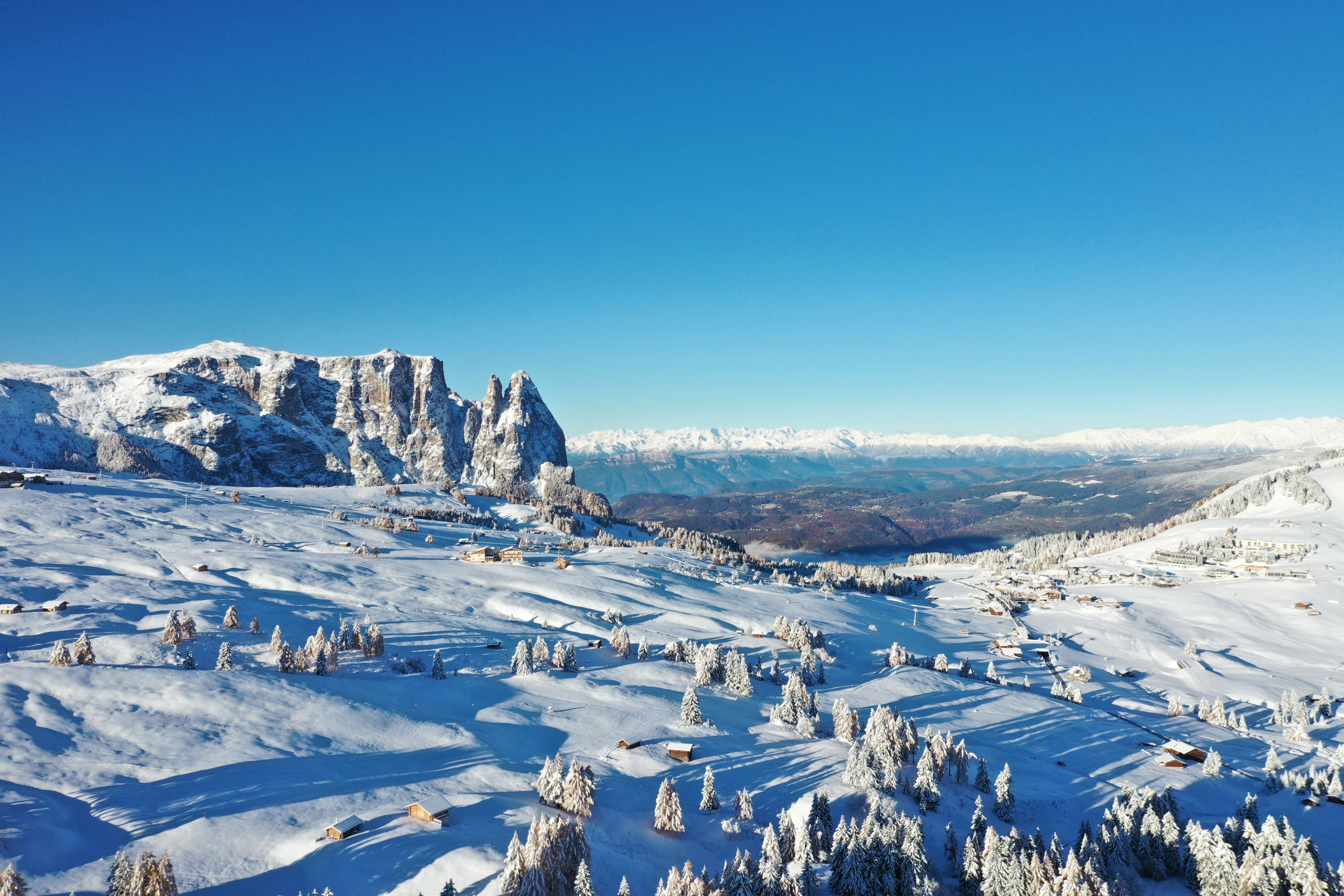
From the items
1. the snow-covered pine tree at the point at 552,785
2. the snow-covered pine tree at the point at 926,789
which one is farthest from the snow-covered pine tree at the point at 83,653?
the snow-covered pine tree at the point at 926,789

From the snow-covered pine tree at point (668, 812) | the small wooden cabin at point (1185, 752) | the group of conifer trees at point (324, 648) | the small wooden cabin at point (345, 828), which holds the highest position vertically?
the group of conifer trees at point (324, 648)

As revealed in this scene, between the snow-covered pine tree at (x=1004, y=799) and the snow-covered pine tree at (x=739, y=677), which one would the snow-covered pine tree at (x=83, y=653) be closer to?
the snow-covered pine tree at (x=739, y=677)

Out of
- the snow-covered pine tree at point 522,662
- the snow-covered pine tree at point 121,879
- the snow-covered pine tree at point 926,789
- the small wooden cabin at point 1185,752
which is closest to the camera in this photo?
the snow-covered pine tree at point 121,879

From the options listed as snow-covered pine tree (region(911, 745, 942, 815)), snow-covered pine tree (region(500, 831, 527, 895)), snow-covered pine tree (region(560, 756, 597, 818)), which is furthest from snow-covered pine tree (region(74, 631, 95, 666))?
snow-covered pine tree (region(911, 745, 942, 815))

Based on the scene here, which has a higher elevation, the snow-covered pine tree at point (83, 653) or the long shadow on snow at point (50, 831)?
the snow-covered pine tree at point (83, 653)

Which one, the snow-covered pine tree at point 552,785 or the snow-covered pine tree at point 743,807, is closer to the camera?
the snow-covered pine tree at point 552,785

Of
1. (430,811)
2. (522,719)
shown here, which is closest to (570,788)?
(430,811)

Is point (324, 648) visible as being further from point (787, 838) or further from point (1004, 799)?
point (1004, 799)
